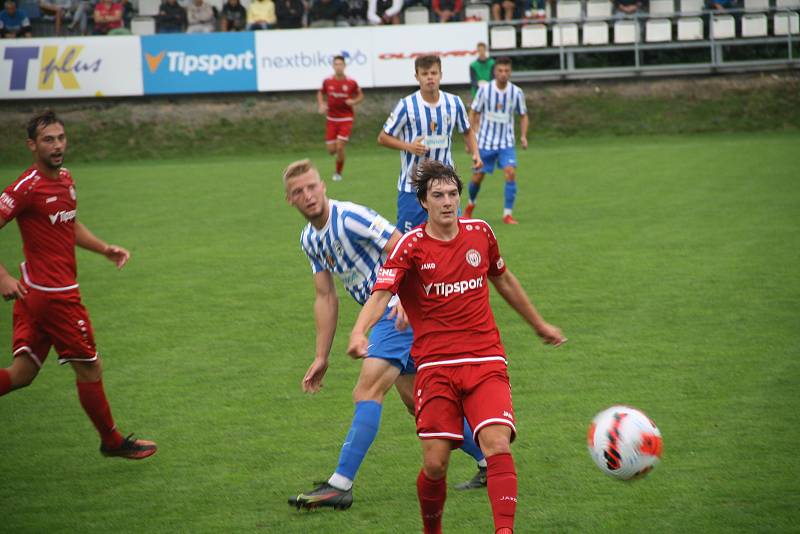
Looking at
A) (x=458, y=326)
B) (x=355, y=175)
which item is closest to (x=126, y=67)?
(x=355, y=175)

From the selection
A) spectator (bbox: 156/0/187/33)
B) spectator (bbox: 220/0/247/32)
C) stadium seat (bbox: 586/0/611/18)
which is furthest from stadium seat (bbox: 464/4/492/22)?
spectator (bbox: 156/0/187/33)

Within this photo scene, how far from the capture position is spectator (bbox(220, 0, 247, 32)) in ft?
85.4

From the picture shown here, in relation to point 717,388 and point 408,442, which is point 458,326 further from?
point 717,388

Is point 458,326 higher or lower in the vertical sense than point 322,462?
higher

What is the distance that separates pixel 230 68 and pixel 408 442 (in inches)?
803

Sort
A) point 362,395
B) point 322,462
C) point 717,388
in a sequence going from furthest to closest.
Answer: point 717,388 < point 322,462 < point 362,395

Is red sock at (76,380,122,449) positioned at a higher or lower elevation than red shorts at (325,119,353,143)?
lower

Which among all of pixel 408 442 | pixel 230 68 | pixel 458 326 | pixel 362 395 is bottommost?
pixel 408 442

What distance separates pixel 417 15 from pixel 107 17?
793cm

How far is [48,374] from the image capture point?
8477 mm

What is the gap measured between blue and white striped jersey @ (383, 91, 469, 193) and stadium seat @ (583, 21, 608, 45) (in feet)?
53.5

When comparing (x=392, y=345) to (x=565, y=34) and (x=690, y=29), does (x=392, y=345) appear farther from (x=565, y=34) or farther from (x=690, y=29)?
(x=690, y=29)

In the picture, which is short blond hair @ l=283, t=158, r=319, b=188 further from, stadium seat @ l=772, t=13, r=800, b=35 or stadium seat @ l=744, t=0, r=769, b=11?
stadium seat @ l=744, t=0, r=769, b=11

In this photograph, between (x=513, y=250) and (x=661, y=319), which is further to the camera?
(x=513, y=250)
